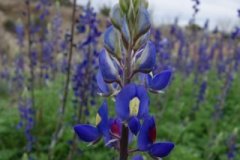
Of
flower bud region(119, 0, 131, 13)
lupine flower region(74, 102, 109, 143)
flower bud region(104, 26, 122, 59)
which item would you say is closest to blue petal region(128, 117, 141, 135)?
lupine flower region(74, 102, 109, 143)

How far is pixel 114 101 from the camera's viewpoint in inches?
60.6

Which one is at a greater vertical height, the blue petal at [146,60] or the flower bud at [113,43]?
the flower bud at [113,43]

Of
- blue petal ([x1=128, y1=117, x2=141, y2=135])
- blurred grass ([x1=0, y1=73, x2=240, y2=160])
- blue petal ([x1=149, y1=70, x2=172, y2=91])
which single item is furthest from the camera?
blurred grass ([x1=0, y1=73, x2=240, y2=160])

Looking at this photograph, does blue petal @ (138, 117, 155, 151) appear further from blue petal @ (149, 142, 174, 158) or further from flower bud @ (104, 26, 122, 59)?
flower bud @ (104, 26, 122, 59)

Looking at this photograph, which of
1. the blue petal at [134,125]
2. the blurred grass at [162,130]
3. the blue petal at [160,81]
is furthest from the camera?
the blurred grass at [162,130]

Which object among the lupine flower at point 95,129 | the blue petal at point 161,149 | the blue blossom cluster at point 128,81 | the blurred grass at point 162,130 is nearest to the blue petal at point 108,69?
the blue blossom cluster at point 128,81

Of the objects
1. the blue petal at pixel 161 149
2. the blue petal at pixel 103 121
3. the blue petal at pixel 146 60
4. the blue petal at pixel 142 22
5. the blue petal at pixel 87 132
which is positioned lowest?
the blue petal at pixel 161 149

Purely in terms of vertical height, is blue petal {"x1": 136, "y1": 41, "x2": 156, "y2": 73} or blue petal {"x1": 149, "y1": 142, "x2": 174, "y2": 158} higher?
blue petal {"x1": 136, "y1": 41, "x2": 156, "y2": 73}

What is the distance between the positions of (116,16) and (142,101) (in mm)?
280

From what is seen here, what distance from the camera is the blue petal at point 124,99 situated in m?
1.43

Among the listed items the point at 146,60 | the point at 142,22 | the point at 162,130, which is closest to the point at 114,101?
the point at 146,60

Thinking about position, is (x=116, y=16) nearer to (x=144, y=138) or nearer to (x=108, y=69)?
(x=108, y=69)

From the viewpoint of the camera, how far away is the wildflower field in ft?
4.83

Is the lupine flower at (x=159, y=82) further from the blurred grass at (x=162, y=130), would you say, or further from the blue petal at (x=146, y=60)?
the blurred grass at (x=162, y=130)
